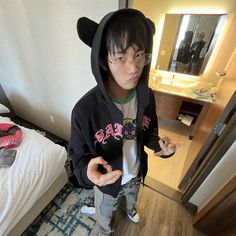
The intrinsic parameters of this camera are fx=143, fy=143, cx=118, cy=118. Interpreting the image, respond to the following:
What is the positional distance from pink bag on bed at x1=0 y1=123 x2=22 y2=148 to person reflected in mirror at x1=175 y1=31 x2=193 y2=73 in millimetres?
2086

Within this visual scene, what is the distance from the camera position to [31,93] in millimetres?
1692

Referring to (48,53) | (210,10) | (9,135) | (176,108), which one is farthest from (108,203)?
(210,10)

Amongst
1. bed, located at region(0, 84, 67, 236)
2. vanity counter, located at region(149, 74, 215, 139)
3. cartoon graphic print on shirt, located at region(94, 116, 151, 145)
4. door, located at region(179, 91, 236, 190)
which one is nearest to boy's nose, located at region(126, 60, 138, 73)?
cartoon graphic print on shirt, located at region(94, 116, 151, 145)

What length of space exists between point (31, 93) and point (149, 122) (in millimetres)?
1536

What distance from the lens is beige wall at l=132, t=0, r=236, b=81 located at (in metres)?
1.56

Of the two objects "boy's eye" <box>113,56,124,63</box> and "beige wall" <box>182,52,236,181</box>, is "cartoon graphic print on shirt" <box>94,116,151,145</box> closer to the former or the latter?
"boy's eye" <box>113,56,124,63</box>

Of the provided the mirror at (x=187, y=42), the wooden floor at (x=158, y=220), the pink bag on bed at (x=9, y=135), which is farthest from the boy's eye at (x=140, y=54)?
the mirror at (x=187, y=42)

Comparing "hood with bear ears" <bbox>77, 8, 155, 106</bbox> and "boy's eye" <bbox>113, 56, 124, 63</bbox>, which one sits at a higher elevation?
"hood with bear ears" <bbox>77, 8, 155, 106</bbox>

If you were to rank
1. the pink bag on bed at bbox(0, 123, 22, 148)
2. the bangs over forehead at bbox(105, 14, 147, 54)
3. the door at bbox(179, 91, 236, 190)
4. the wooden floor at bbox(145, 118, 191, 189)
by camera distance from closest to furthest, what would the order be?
the bangs over forehead at bbox(105, 14, 147, 54) < the door at bbox(179, 91, 236, 190) < the pink bag on bed at bbox(0, 123, 22, 148) < the wooden floor at bbox(145, 118, 191, 189)

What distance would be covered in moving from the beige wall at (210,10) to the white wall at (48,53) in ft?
2.88

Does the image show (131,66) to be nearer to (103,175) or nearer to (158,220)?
(103,175)

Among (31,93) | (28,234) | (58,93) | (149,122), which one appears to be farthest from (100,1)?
(28,234)

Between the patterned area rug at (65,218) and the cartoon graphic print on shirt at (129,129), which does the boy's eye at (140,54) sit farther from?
the patterned area rug at (65,218)

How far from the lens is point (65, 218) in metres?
1.20
